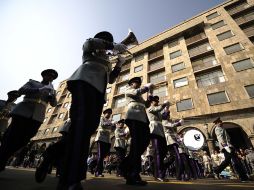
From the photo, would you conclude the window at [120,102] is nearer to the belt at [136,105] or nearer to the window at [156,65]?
the window at [156,65]

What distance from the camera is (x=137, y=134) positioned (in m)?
3.43

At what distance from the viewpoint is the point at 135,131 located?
3432 mm

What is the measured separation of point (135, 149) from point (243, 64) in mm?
18744

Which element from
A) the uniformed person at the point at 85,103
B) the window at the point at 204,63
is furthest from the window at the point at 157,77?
the uniformed person at the point at 85,103

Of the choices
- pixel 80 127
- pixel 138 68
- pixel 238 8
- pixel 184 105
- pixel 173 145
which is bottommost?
pixel 80 127

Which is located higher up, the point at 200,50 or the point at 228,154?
the point at 200,50

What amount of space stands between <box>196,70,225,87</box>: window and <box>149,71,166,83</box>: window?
4816 millimetres

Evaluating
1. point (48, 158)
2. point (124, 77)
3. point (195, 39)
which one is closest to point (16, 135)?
point (48, 158)

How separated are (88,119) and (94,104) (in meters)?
0.21

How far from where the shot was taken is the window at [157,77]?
2381cm

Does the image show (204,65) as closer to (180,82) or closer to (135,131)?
(180,82)

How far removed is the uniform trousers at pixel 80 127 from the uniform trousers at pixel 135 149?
4.25ft

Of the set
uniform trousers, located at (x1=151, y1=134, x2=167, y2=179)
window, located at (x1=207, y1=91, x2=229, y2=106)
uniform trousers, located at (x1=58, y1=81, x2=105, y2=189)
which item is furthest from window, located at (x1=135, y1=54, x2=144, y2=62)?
uniform trousers, located at (x1=58, y1=81, x2=105, y2=189)

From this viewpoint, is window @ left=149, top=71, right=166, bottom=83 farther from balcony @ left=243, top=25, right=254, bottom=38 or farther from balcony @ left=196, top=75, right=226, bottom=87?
balcony @ left=243, top=25, right=254, bottom=38
